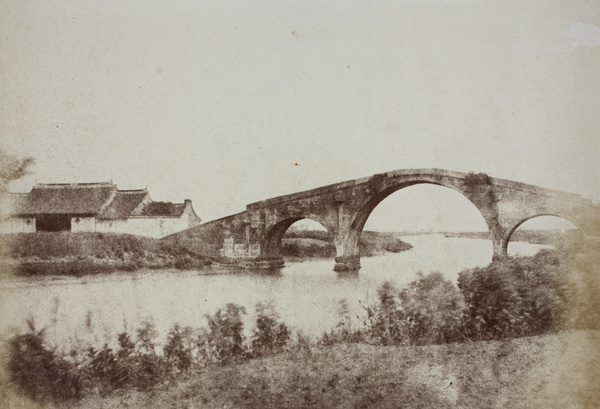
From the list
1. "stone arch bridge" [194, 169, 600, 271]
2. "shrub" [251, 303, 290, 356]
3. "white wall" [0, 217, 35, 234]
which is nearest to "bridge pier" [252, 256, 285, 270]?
"stone arch bridge" [194, 169, 600, 271]

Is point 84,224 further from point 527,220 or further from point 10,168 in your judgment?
point 527,220

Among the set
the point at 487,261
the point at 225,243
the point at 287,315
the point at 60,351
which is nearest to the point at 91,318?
the point at 60,351

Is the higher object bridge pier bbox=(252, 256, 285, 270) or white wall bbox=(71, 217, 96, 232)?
white wall bbox=(71, 217, 96, 232)

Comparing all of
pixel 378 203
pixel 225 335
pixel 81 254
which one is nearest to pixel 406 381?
pixel 225 335

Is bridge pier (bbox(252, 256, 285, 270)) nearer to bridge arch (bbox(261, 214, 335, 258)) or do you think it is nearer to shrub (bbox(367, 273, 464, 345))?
bridge arch (bbox(261, 214, 335, 258))

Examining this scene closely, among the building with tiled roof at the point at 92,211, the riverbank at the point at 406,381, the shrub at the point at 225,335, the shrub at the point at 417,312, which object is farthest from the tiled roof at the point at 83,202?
the shrub at the point at 417,312

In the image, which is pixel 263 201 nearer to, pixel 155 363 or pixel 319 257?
pixel 319 257
